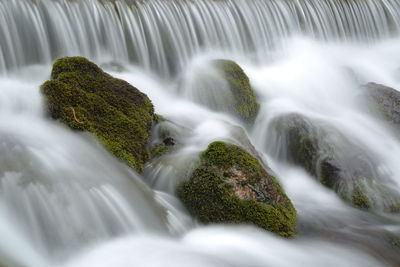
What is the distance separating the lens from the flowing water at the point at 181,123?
3.57m

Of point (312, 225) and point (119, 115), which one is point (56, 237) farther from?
point (312, 225)

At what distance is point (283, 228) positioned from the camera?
4.62m

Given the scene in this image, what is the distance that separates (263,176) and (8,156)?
2.62 m

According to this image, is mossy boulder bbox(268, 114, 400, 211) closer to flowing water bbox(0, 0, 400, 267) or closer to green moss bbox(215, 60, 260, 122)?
flowing water bbox(0, 0, 400, 267)

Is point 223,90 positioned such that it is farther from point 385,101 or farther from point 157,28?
point 385,101

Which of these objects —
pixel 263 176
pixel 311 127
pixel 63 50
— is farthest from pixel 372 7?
pixel 263 176

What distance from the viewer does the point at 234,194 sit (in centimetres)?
459

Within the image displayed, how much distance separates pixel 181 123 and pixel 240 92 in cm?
173

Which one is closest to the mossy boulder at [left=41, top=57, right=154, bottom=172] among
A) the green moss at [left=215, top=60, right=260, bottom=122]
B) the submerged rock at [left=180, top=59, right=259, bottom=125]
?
the submerged rock at [left=180, top=59, right=259, bottom=125]

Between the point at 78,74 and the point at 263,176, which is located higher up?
the point at 78,74

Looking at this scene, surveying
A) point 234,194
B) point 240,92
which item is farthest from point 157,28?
point 234,194

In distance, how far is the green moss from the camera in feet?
25.6

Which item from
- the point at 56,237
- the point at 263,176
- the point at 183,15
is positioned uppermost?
the point at 183,15

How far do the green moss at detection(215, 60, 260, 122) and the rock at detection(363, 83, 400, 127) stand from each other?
96.7 inches
